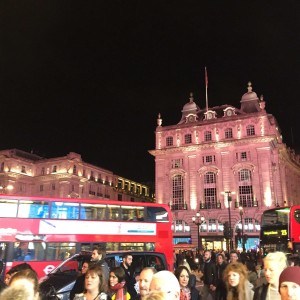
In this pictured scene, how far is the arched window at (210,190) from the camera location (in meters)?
46.2

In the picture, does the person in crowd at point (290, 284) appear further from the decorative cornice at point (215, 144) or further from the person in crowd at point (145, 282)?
the decorative cornice at point (215, 144)

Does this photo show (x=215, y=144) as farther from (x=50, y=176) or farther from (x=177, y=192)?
(x=50, y=176)

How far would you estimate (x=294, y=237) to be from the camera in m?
19.3

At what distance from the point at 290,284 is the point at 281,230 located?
18.5 meters

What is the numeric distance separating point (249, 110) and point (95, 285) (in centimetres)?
4934

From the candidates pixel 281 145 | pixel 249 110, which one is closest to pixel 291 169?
pixel 281 145

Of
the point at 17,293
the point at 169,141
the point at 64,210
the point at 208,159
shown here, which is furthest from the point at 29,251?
the point at 169,141

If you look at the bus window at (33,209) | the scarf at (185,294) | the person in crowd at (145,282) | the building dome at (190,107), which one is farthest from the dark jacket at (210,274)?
the building dome at (190,107)

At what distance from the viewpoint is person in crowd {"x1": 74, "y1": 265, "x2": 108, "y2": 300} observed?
4695mm

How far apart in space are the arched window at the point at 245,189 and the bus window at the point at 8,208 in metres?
35.1

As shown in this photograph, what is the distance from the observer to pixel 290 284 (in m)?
3.04

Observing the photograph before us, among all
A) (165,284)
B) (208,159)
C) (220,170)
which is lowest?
(165,284)

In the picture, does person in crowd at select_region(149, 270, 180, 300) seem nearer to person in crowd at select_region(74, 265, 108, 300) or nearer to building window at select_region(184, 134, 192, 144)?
person in crowd at select_region(74, 265, 108, 300)

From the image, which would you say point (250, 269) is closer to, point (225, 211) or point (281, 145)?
point (225, 211)
